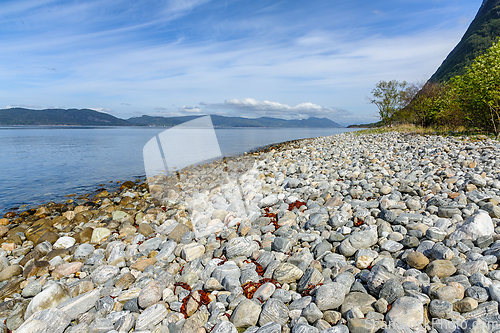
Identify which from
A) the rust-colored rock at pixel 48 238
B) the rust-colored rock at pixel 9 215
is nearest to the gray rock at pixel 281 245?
the rust-colored rock at pixel 48 238

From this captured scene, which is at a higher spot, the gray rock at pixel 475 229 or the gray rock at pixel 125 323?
the gray rock at pixel 475 229

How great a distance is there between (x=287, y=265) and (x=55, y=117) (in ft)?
652

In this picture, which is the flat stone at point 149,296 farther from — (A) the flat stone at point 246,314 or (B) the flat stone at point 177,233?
Result: (B) the flat stone at point 177,233

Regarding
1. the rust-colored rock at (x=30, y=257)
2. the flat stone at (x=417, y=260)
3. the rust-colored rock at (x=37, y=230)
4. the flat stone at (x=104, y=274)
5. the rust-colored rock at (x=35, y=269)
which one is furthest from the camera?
the rust-colored rock at (x=37, y=230)

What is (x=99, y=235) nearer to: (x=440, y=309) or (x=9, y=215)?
(x=9, y=215)

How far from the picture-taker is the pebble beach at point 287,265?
8.81 feet

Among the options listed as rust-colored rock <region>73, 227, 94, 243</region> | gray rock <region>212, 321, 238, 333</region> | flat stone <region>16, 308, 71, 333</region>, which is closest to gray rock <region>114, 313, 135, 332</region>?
flat stone <region>16, 308, 71, 333</region>

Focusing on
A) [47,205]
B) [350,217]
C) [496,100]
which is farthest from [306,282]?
[496,100]

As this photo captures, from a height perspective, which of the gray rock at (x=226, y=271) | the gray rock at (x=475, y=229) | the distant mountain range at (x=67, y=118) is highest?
the distant mountain range at (x=67, y=118)

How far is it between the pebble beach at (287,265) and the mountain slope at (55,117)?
612 ft

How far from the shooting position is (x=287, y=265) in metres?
3.53

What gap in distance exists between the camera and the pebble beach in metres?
2.69

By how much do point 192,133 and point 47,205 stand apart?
8.19 meters

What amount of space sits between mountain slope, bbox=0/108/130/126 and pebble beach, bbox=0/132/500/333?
18649 cm
